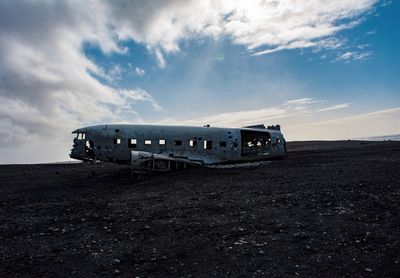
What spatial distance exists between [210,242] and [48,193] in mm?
12754

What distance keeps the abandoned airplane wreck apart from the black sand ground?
5431mm

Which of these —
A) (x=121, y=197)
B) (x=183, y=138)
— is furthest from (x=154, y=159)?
(x=121, y=197)

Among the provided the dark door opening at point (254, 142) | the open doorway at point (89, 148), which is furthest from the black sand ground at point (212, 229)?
the dark door opening at point (254, 142)

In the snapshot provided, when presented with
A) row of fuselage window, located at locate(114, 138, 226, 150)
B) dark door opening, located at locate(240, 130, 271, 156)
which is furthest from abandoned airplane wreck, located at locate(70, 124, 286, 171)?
dark door opening, located at locate(240, 130, 271, 156)

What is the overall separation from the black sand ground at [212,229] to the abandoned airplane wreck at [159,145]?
543 cm

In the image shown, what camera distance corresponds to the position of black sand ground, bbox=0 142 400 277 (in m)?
7.55

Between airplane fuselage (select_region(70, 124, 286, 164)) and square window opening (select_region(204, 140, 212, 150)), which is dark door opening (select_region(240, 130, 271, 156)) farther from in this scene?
square window opening (select_region(204, 140, 212, 150))

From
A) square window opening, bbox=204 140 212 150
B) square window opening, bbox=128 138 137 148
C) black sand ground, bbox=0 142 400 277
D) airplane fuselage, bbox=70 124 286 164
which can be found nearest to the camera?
black sand ground, bbox=0 142 400 277

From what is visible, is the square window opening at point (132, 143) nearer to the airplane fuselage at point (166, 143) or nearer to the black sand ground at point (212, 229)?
the airplane fuselage at point (166, 143)

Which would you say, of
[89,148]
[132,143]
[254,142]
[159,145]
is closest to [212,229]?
[159,145]

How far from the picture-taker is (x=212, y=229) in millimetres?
10227

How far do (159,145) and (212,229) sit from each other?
15.0m

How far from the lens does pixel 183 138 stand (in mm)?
25141

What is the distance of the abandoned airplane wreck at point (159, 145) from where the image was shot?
23.7 meters
